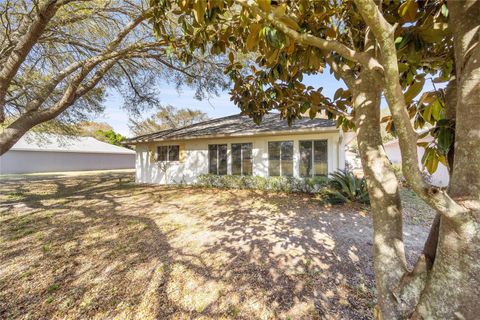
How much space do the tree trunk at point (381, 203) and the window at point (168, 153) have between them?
11716 mm

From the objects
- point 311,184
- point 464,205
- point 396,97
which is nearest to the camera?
point 464,205

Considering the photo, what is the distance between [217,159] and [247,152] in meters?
1.75

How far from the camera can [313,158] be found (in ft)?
30.8

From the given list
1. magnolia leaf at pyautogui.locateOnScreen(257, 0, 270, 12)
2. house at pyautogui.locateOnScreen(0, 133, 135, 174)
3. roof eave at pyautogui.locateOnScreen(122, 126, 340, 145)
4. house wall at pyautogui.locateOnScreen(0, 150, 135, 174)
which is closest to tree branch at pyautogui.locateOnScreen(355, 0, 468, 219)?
magnolia leaf at pyautogui.locateOnScreen(257, 0, 270, 12)

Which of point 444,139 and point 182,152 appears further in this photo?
point 182,152

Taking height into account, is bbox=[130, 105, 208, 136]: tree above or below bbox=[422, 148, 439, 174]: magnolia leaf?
above

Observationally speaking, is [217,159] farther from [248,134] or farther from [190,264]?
[190,264]

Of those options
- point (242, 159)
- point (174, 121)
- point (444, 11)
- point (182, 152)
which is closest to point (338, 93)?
point (444, 11)

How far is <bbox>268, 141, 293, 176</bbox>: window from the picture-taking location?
9.84 metres

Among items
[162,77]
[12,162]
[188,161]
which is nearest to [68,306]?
[162,77]

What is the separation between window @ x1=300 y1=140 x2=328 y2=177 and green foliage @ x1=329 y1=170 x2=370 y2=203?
1.10 m

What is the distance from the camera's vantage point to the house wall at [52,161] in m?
21.4

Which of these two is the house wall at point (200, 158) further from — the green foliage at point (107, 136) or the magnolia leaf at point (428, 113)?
the green foliage at point (107, 136)

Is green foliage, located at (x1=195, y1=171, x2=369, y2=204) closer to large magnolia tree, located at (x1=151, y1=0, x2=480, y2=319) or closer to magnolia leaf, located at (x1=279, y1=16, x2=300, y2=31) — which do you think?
large magnolia tree, located at (x1=151, y1=0, x2=480, y2=319)
